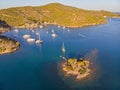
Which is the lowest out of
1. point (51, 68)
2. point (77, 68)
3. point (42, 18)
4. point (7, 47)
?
point (51, 68)

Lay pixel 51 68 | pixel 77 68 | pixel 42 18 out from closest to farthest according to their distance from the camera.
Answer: pixel 77 68 < pixel 51 68 < pixel 42 18

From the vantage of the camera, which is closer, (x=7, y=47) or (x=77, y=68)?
(x=77, y=68)

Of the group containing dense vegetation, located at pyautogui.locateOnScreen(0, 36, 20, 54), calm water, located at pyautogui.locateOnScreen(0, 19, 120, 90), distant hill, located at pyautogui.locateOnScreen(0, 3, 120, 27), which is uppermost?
distant hill, located at pyautogui.locateOnScreen(0, 3, 120, 27)

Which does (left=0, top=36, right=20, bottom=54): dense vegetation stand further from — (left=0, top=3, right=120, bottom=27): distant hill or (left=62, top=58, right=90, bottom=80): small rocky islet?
(left=0, top=3, right=120, bottom=27): distant hill

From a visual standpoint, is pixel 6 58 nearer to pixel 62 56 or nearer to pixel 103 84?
pixel 62 56

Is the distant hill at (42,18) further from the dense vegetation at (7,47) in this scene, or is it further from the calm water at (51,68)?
the calm water at (51,68)

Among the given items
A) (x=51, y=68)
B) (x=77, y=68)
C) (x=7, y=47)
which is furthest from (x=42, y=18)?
(x=77, y=68)

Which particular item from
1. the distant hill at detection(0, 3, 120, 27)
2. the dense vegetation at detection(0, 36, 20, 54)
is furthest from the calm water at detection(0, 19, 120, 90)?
the distant hill at detection(0, 3, 120, 27)

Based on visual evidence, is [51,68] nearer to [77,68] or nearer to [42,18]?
[77,68]

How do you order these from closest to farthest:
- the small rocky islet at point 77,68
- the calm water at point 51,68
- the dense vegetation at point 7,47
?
the calm water at point 51,68, the small rocky islet at point 77,68, the dense vegetation at point 7,47

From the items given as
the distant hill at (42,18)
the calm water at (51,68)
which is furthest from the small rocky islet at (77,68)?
the distant hill at (42,18)

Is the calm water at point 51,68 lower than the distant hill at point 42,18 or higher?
lower
